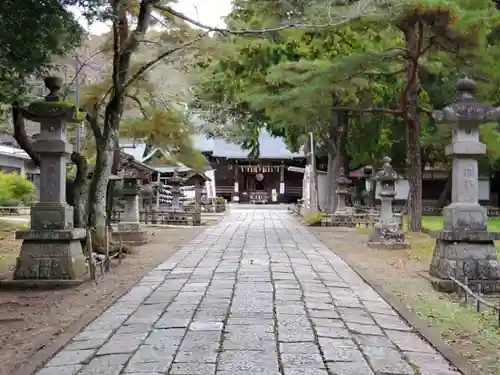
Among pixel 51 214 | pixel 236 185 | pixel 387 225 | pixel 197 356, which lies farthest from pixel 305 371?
pixel 236 185

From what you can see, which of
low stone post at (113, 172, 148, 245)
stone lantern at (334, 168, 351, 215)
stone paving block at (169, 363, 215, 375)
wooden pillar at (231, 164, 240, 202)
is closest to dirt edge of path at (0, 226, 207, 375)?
stone paving block at (169, 363, 215, 375)

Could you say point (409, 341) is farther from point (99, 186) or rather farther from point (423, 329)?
point (99, 186)

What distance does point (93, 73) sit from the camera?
41.5 ft

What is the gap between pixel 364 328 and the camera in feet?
18.6

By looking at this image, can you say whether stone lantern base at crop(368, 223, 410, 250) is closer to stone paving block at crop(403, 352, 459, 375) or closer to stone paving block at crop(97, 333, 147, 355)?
stone paving block at crop(403, 352, 459, 375)

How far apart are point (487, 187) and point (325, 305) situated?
102 feet

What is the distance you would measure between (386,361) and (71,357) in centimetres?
260

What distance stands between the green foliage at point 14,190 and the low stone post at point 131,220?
10.5m

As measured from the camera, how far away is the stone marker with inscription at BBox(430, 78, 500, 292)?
8.20 meters

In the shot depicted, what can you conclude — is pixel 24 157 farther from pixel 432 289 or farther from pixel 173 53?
pixel 432 289

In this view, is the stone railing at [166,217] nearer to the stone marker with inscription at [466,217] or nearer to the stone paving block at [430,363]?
the stone marker with inscription at [466,217]

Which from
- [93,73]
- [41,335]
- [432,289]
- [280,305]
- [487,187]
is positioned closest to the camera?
[41,335]

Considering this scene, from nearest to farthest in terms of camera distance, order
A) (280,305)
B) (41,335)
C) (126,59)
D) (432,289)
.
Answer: (41,335) < (280,305) < (432,289) < (126,59)

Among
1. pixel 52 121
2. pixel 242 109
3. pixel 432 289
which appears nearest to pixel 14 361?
pixel 52 121
